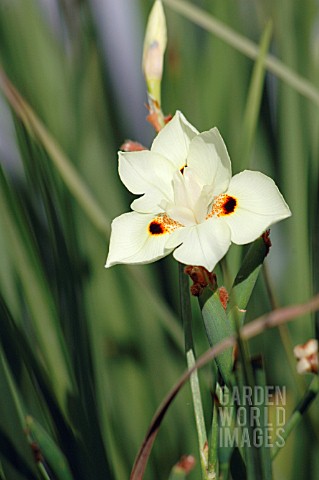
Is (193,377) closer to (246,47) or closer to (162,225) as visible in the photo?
(162,225)

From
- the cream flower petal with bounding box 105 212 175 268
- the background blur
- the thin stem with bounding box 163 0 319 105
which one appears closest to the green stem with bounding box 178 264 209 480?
the cream flower petal with bounding box 105 212 175 268

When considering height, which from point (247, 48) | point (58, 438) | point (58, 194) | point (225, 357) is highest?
point (247, 48)

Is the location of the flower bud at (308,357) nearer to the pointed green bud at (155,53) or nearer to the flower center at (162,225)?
the flower center at (162,225)

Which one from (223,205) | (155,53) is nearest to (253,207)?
(223,205)

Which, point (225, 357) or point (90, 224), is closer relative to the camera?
point (225, 357)

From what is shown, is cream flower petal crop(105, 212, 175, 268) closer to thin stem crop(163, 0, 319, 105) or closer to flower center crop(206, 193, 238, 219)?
flower center crop(206, 193, 238, 219)

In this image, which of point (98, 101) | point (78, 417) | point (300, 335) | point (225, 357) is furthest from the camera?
point (98, 101)

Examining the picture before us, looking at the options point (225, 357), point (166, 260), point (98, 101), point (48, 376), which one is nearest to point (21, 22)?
point (98, 101)

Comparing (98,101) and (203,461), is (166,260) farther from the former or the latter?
(203,461)
